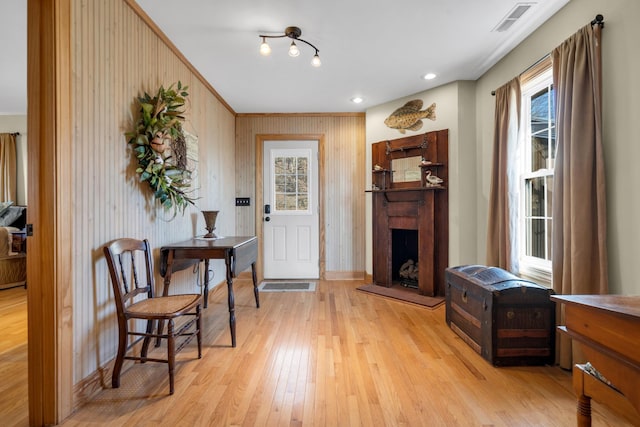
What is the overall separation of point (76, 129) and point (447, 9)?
2.41 metres

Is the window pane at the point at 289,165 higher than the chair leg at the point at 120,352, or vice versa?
the window pane at the point at 289,165

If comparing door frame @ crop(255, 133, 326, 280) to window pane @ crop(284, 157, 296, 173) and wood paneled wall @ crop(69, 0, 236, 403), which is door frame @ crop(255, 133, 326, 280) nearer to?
window pane @ crop(284, 157, 296, 173)

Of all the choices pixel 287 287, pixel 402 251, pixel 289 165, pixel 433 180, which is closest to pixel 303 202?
pixel 289 165

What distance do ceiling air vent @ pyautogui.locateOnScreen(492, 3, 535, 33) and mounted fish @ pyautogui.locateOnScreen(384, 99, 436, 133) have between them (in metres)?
1.15

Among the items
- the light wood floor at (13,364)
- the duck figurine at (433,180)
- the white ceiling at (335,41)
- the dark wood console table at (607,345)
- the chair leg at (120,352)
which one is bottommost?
the light wood floor at (13,364)

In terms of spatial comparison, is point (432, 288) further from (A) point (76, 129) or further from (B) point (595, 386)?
(A) point (76, 129)

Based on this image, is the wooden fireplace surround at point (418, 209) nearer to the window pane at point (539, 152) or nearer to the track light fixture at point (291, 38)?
A: the window pane at point (539, 152)

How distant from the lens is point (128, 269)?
1917mm

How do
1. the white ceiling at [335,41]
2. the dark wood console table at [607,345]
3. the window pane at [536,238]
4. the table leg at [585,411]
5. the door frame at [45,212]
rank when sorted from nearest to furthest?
the dark wood console table at [607,345] < the table leg at [585,411] < the door frame at [45,212] < the white ceiling at [335,41] < the window pane at [536,238]

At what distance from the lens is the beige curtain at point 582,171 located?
5.46 feet

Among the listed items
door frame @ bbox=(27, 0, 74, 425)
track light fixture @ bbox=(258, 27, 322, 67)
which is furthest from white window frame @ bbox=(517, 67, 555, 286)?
door frame @ bbox=(27, 0, 74, 425)

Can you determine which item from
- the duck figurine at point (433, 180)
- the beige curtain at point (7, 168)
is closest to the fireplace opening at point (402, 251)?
the duck figurine at point (433, 180)

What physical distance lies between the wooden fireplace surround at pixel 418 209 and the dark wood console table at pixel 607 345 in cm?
232

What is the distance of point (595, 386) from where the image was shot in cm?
99
